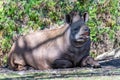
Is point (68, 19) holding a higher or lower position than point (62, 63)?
higher

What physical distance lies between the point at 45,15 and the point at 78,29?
4.24 metres

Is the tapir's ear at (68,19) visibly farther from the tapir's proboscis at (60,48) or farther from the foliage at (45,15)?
the foliage at (45,15)

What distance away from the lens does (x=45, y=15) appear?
14.7m

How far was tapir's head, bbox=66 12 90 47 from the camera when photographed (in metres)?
10.4

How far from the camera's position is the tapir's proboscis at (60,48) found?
10.6 m

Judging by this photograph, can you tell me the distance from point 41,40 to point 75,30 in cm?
89

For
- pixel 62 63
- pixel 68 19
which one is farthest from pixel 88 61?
pixel 68 19

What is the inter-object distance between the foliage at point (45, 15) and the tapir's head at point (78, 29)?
3646 mm

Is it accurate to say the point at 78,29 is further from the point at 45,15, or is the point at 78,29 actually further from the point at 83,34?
the point at 45,15

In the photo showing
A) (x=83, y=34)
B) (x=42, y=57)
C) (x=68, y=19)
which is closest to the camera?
(x=83, y=34)

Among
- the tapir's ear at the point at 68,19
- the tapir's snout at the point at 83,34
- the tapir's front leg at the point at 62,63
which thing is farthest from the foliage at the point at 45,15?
the tapir's snout at the point at 83,34

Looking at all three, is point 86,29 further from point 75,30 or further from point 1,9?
point 1,9

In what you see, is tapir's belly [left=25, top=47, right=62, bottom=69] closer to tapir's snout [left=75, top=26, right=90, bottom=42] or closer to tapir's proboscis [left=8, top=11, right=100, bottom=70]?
tapir's proboscis [left=8, top=11, right=100, bottom=70]

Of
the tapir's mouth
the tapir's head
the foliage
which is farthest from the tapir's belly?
the foliage
